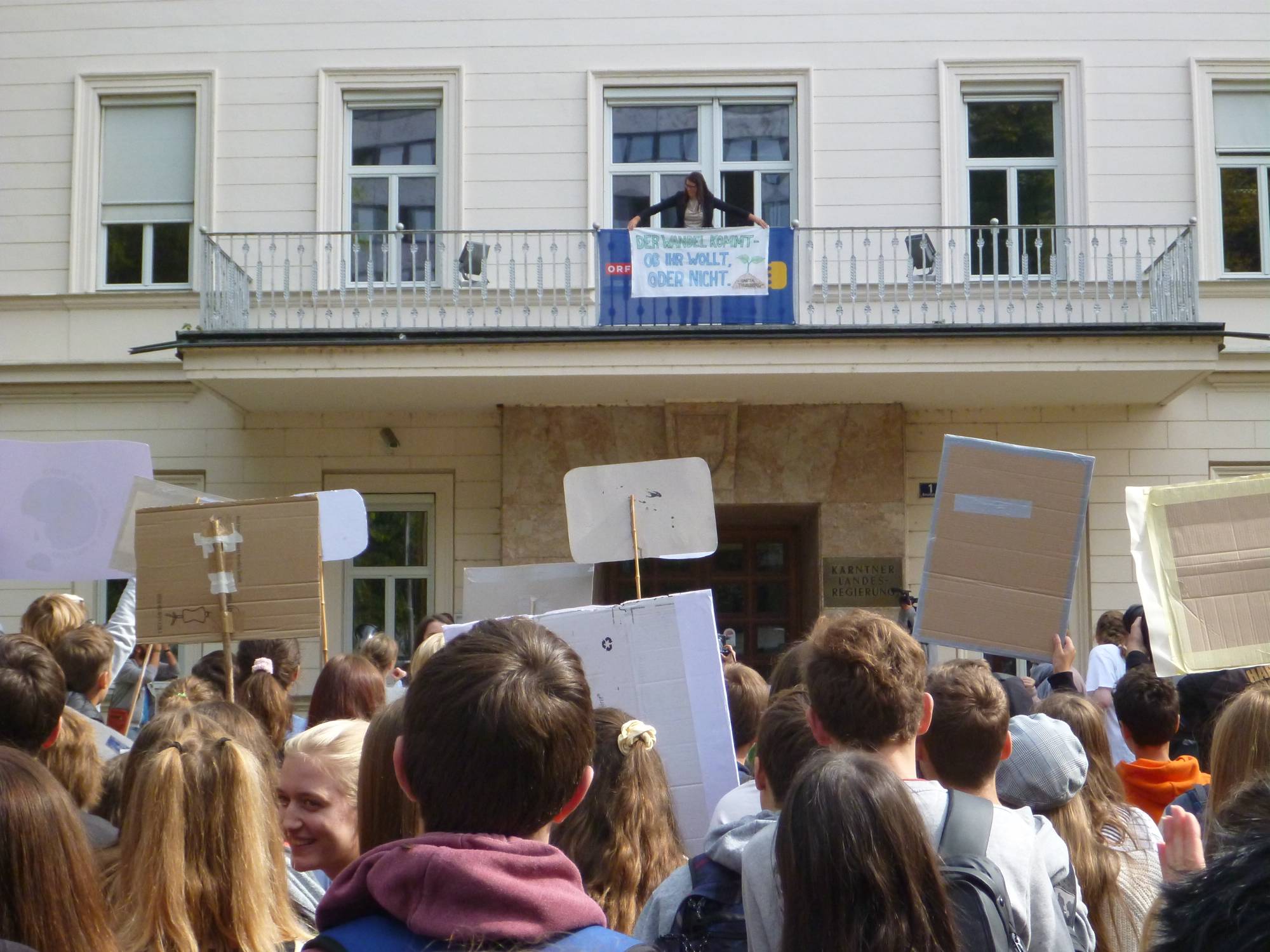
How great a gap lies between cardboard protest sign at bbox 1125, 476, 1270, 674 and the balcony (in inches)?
258

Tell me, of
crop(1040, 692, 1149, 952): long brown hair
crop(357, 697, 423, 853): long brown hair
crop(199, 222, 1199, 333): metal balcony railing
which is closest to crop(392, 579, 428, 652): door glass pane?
crop(199, 222, 1199, 333): metal balcony railing

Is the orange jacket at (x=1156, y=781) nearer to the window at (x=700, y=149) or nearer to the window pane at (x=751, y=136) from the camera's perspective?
the window at (x=700, y=149)

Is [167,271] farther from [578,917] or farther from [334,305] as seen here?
[578,917]

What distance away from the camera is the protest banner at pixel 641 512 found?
6.37 m

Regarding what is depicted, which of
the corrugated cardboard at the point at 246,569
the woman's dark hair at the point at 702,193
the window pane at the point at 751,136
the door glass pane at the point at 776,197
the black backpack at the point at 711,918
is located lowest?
the black backpack at the point at 711,918

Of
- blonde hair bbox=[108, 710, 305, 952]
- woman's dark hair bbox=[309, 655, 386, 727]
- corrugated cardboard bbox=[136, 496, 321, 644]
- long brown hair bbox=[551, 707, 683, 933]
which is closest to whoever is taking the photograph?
blonde hair bbox=[108, 710, 305, 952]

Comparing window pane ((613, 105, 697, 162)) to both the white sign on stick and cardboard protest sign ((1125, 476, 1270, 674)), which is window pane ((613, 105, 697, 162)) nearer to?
the white sign on stick

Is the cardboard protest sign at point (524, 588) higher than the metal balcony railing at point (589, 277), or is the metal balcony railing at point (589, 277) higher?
the metal balcony railing at point (589, 277)

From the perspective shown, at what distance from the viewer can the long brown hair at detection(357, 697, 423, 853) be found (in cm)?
260

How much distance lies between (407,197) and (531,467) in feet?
9.99

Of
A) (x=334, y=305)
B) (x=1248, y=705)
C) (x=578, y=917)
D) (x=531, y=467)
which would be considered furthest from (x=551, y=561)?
(x=578, y=917)

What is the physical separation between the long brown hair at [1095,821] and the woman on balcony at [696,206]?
8.47 m

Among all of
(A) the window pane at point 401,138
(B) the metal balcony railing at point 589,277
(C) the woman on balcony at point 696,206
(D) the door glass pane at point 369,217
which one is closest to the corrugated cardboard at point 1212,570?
(B) the metal balcony railing at point 589,277

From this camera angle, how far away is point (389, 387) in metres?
12.4
